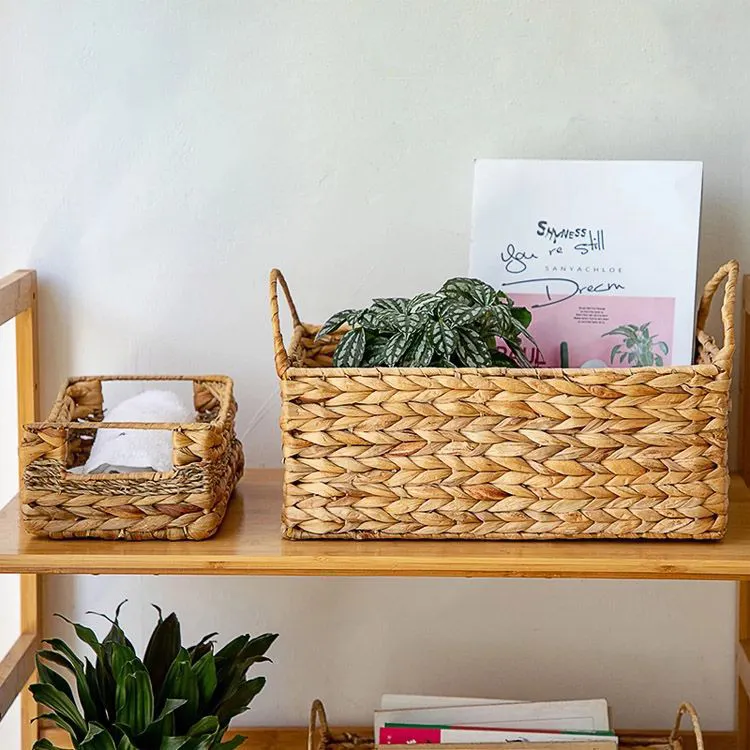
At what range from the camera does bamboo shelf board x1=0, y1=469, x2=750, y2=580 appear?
1056 mm

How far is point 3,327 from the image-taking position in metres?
1.41

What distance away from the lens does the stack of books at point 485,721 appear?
1.30 meters

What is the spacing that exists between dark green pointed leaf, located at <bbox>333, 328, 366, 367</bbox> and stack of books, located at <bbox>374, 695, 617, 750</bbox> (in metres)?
0.47

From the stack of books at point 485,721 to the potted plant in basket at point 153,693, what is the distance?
0.20 meters

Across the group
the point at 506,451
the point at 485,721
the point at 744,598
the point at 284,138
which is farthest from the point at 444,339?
the point at 744,598

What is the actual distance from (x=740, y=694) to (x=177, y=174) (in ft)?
3.22

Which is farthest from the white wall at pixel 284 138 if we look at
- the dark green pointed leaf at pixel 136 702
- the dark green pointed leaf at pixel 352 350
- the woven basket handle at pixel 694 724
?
the dark green pointed leaf at pixel 136 702

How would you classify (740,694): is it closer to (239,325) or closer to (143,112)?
(239,325)

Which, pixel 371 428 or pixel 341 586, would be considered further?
pixel 341 586

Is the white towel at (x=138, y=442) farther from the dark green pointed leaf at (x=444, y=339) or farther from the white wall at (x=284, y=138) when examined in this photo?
the dark green pointed leaf at (x=444, y=339)

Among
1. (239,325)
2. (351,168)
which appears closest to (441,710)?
(239,325)

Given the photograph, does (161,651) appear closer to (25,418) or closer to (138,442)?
(138,442)

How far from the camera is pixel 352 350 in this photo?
1.11 meters

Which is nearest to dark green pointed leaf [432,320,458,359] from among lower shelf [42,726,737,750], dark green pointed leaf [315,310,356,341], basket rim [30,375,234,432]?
dark green pointed leaf [315,310,356,341]
